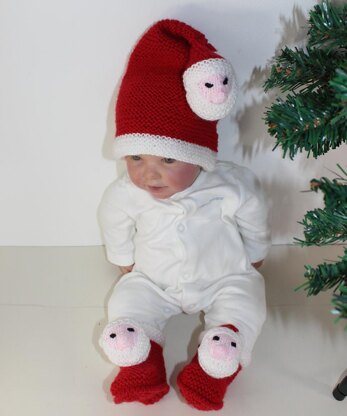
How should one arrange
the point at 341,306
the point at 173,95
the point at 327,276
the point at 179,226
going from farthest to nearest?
the point at 179,226
the point at 173,95
the point at 327,276
the point at 341,306

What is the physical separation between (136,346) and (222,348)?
0.43ft

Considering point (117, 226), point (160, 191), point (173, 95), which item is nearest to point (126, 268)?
point (117, 226)

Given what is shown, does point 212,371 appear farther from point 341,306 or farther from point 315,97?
point 315,97

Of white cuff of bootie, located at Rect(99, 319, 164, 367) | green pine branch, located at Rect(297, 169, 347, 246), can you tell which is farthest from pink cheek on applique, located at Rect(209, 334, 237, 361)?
green pine branch, located at Rect(297, 169, 347, 246)

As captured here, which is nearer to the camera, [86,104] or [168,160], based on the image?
[168,160]

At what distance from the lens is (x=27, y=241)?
1.13m

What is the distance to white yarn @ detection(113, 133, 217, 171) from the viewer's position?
0.77m

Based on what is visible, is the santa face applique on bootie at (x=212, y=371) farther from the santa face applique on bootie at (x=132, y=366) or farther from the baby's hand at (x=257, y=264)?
the baby's hand at (x=257, y=264)

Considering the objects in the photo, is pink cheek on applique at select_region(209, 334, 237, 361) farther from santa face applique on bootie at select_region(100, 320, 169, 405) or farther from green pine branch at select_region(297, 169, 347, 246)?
green pine branch at select_region(297, 169, 347, 246)

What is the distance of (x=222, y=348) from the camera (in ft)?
2.59

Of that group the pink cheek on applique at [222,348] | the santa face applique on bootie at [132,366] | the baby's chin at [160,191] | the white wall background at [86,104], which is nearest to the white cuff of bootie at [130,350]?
the santa face applique on bootie at [132,366]

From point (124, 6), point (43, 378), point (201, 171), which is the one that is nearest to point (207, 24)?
point (124, 6)

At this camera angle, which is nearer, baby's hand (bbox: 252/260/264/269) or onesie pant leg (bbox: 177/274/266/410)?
onesie pant leg (bbox: 177/274/266/410)

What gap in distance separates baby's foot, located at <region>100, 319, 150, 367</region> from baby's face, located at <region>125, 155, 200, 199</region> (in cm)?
22
